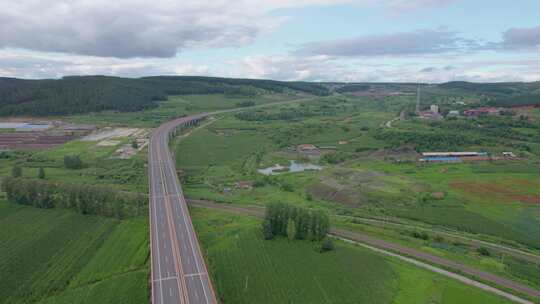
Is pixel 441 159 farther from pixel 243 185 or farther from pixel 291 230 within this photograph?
pixel 291 230

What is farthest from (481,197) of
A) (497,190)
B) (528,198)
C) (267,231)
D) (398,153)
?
(267,231)

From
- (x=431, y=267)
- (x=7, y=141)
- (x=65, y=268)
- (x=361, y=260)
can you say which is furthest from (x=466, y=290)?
(x=7, y=141)

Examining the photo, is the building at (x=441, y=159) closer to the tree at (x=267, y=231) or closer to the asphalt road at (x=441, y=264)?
the asphalt road at (x=441, y=264)

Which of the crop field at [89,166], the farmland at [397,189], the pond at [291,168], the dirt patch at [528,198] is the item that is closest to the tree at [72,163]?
the crop field at [89,166]

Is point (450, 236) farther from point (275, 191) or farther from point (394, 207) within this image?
point (275, 191)

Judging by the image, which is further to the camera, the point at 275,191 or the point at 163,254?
the point at 275,191
